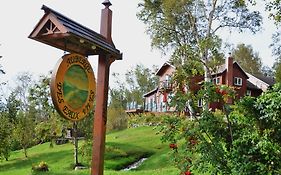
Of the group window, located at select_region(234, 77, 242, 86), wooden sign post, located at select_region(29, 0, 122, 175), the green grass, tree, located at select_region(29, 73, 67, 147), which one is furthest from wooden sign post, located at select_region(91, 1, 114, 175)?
window, located at select_region(234, 77, 242, 86)

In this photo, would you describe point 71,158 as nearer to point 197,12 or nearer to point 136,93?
point 197,12

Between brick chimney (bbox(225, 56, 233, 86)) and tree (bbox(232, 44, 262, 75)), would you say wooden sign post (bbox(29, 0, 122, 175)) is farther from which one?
tree (bbox(232, 44, 262, 75))

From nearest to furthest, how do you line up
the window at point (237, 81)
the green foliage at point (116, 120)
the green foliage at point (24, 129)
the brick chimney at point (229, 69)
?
the green foliage at point (24, 129), the green foliage at point (116, 120), the brick chimney at point (229, 69), the window at point (237, 81)

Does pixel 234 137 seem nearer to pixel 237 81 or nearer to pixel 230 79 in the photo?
pixel 230 79

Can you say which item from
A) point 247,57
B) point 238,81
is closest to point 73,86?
point 238,81

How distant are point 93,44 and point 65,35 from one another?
69 centimetres

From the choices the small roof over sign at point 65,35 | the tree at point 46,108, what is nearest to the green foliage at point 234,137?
the small roof over sign at point 65,35

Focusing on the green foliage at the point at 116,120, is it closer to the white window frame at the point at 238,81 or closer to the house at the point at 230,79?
the house at the point at 230,79

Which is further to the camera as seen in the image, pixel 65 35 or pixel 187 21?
pixel 187 21

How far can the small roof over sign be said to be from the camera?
527cm

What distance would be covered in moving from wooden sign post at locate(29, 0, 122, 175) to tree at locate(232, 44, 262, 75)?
51.9 m

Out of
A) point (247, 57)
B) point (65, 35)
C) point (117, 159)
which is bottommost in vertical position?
point (117, 159)

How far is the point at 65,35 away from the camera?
522 centimetres

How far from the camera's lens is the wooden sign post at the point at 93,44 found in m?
5.31
